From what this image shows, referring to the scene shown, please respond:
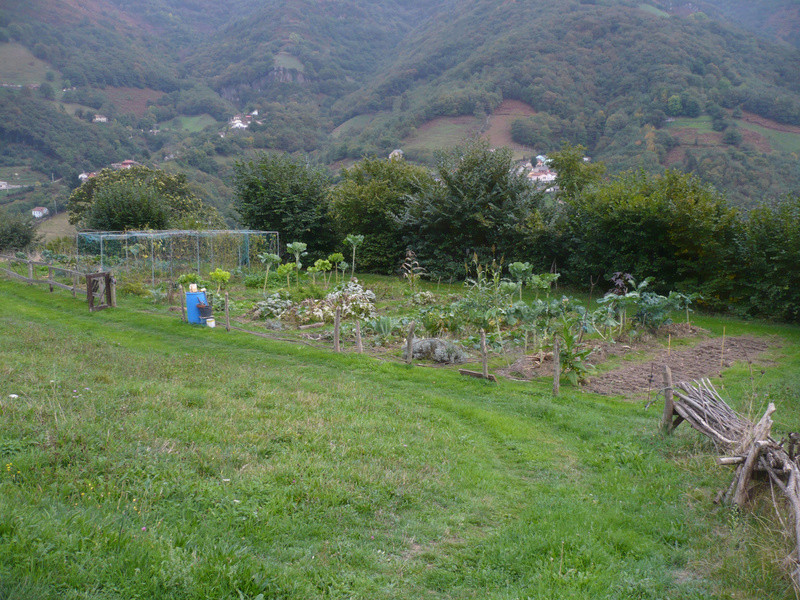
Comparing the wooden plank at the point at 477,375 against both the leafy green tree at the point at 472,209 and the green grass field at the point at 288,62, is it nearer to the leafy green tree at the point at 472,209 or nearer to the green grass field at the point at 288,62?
the leafy green tree at the point at 472,209

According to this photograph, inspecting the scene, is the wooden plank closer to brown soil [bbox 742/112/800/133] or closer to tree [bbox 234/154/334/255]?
tree [bbox 234/154/334/255]

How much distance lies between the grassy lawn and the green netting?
1391 centimetres

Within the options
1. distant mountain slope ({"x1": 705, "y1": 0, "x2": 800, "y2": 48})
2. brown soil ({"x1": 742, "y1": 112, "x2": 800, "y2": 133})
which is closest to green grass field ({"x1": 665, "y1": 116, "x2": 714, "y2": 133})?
brown soil ({"x1": 742, "y1": 112, "x2": 800, "y2": 133})

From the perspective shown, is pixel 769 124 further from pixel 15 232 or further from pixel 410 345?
pixel 15 232

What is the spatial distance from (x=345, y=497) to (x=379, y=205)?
21.4 metres

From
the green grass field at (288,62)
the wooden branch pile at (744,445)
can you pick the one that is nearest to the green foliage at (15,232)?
the wooden branch pile at (744,445)

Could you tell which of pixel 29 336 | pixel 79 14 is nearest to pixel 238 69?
pixel 79 14

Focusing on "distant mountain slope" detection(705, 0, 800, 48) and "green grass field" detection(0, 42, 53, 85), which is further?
"green grass field" detection(0, 42, 53, 85)

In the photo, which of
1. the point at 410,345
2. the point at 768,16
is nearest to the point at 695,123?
the point at 410,345

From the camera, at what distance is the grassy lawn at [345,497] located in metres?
2.95

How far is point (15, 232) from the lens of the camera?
104 ft

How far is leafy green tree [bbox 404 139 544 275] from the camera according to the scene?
851 inches

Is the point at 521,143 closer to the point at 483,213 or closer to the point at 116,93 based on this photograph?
the point at 483,213

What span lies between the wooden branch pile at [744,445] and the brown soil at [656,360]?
8.35 ft
